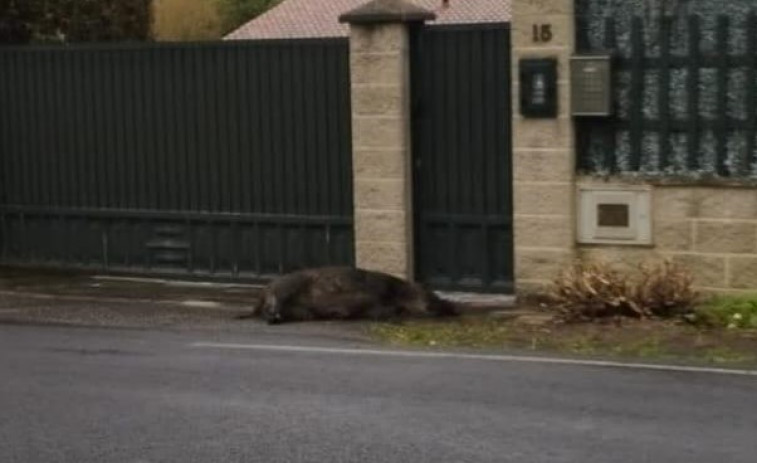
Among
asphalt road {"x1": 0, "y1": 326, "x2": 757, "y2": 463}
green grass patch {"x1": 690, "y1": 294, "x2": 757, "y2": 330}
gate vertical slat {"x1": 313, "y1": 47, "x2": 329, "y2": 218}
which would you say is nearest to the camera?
asphalt road {"x1": 0, "y1": 326, "x2": 757, "y2": 463}

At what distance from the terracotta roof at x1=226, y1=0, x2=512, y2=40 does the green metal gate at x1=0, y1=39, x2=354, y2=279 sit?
21.4 metres

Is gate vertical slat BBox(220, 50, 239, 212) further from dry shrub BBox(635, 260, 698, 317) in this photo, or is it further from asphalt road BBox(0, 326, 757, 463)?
dry shrub BBox(635, 260, 698, 317)

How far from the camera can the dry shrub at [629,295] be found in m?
11.6

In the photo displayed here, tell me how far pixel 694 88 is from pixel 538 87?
4.12 ft

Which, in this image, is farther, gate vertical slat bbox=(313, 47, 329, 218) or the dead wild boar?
gate vertical slat bbox=(313, 47, 329, 218)

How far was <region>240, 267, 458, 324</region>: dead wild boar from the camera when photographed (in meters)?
12.0

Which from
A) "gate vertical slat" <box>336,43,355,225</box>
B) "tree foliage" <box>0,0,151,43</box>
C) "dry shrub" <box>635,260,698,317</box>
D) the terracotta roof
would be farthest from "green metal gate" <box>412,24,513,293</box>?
the terracotta roof

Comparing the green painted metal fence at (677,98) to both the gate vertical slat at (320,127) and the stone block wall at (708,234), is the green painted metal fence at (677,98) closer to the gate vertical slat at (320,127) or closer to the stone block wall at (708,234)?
the stone block wall at (708,234)

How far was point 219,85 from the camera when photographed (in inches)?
563

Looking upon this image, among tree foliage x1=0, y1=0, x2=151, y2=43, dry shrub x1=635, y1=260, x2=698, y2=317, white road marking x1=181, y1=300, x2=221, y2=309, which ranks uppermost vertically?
tree foliage x1=0, y1=0, x2=151, y2=43

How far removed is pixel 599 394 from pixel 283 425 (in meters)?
1.93

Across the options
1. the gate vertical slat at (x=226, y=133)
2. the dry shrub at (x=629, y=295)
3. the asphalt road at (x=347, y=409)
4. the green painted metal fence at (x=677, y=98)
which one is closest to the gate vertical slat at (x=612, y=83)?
the green painted metal fence at (x=677, y=98)

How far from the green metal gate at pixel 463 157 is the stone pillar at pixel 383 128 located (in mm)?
147

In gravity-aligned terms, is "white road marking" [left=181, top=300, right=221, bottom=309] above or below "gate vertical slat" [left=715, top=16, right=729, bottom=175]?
below
